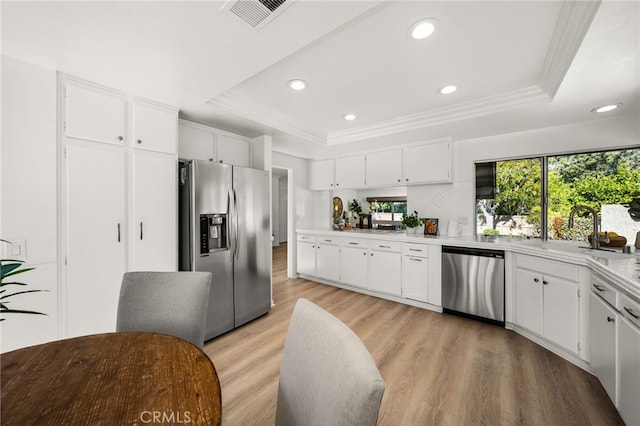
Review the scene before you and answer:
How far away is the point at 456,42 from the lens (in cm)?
176

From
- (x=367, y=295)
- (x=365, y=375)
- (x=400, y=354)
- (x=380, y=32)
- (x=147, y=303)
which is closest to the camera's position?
(x=365, y=375)

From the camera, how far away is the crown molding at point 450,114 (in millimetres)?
2387

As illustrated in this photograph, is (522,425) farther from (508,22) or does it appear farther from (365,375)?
(508,22)

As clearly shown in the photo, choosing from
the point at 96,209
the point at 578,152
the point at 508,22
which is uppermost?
the point at 508,22

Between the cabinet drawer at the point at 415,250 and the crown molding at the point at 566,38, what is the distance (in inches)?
76.7

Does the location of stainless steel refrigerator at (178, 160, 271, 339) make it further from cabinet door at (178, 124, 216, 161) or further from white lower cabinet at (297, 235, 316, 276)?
white lower cabinet at (297, 235, 316, 276)

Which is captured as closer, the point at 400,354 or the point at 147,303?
the point at 147,303

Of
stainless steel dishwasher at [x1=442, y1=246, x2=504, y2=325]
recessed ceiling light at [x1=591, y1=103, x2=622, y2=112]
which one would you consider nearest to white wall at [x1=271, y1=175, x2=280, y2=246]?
stainless steel dishwasher at [x1=442, y1=246, x2=504, y2=325]

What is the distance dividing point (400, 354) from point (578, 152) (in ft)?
9.60

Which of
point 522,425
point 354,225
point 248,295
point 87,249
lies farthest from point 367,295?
point 87,249

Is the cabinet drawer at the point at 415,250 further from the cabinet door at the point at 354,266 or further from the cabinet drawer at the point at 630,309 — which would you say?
the cabinet drawer at the point at 630,309

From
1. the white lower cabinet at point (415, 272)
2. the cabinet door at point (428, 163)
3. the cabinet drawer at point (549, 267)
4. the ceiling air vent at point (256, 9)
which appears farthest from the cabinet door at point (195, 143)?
the cabinet drawer at point (549, 267)

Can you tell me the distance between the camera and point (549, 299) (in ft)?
7.60

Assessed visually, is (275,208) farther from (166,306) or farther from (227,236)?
(166,306)
